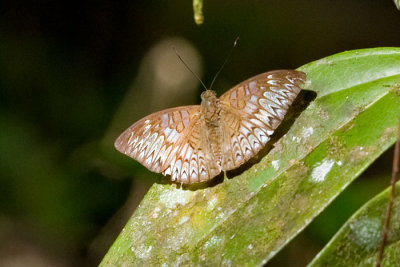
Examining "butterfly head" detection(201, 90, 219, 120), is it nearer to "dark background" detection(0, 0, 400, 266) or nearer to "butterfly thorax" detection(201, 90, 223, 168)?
"butterfly thorax" detection(201, 90, 223, 168)

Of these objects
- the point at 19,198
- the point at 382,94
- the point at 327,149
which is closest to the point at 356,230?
the point at 327,149

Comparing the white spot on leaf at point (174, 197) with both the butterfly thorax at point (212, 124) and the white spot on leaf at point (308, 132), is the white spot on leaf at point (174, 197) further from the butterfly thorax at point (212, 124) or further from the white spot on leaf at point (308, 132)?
the white spot on leaf at point (308, 132)

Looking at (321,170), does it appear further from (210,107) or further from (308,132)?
(210,107)

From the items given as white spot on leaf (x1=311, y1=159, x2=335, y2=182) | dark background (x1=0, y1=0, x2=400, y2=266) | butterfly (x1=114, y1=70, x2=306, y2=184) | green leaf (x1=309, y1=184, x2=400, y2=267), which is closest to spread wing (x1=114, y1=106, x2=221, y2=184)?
butterfly (x1=114, y1=70, x2=306, y2=184)

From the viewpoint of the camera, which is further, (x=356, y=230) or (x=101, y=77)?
(x=101, y=77)

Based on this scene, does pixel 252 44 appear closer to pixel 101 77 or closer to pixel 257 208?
pixel 101 77

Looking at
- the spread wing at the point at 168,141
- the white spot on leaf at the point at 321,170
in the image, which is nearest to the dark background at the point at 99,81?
the spread wing at the point at 168,141
